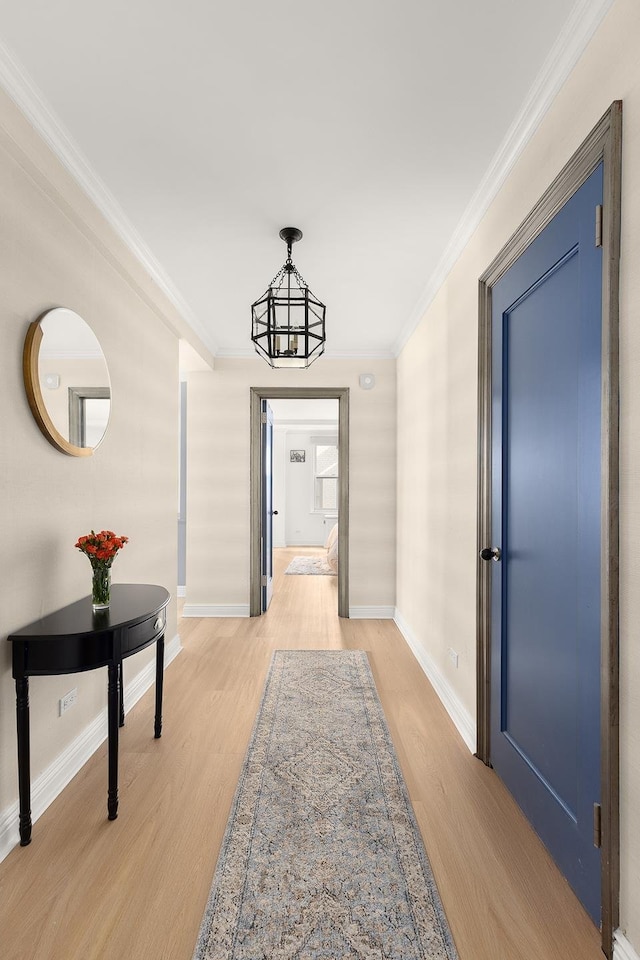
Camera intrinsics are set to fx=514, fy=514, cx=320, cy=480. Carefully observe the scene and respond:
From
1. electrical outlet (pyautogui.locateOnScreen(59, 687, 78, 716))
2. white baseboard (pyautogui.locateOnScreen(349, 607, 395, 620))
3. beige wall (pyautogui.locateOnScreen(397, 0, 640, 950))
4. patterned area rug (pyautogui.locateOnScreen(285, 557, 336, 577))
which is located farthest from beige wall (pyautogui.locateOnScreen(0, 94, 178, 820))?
patterned area rug (pyautogui.locateOnScreen(285, 557, 336, 577))

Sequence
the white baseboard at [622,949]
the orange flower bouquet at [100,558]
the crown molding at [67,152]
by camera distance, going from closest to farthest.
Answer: the white baseboard at [622,949] → the crown molding at [67,152] → the orange flower bouquet at [100,558]

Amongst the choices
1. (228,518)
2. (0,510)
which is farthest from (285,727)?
(228,518)

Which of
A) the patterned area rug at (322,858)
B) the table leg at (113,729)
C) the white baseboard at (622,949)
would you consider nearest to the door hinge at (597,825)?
the white baseboard at (622,949)

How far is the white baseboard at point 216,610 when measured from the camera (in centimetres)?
496

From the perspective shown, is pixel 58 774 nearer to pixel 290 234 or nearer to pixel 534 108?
pixel 290 234

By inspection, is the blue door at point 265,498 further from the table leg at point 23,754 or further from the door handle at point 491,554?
the table leg at point 23,754

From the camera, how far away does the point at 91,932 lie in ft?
4.82

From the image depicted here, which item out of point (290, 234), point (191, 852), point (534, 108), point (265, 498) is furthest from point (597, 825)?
point (265, 498)

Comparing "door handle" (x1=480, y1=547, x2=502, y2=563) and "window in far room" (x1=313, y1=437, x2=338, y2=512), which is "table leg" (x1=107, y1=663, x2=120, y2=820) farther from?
"window in far room" (x1=313, y1=437, x2=338, y2=512)

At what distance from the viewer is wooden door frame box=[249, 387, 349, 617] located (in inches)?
195

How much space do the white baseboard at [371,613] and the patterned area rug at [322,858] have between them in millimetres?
2162

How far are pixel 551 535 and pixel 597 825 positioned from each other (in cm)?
84

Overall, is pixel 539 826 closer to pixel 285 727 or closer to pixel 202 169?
pixel 285 727

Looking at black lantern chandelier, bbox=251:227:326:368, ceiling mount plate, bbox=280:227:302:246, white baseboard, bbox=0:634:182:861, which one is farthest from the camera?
ceiling mount plate, bbox=280:227:302:246
